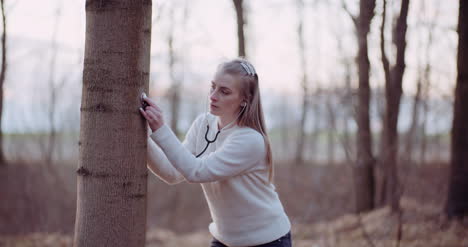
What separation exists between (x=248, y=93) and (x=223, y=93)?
127 mm

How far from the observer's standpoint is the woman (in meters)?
2.40

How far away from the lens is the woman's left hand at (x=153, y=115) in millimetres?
2168

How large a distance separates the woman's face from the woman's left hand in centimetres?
31

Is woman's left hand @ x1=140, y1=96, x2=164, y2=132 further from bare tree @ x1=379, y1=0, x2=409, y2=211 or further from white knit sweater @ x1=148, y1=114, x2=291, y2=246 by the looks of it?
bare tree @ x1=379, y1=0, x2=409, y2=211

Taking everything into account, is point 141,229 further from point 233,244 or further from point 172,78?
point 172,78

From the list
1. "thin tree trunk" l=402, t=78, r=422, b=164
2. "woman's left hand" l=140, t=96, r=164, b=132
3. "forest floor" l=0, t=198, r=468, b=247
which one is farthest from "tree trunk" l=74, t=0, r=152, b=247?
"thin tree trunk" l=402, t=78, r=422, b=164

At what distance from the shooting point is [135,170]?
2111 mm

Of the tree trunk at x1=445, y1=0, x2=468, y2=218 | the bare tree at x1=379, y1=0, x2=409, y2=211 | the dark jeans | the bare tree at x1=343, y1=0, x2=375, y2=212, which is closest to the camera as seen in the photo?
the dark jeans

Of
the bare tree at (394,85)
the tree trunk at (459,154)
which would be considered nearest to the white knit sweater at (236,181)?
the bare tree at (394,85)

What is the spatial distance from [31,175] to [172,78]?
5566 mm

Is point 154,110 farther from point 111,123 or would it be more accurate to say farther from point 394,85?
point 394,85

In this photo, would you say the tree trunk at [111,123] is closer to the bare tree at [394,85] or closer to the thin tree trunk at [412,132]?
the bare tree at [394,85]

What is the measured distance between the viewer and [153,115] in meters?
2.18

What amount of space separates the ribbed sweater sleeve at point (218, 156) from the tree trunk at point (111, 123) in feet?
0.53
